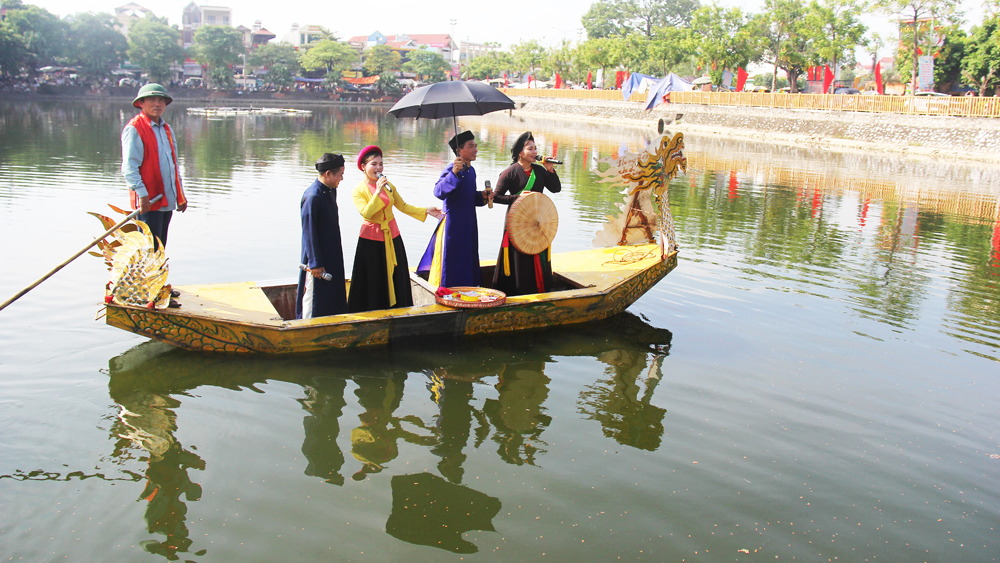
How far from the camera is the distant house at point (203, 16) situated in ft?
278

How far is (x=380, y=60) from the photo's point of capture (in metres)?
70.1

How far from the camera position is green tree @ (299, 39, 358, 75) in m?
68.8

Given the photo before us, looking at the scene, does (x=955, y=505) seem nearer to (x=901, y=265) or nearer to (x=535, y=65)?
(x=901, y=265)

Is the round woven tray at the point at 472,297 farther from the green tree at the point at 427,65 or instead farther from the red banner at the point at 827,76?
the green tree at the point at 427,65

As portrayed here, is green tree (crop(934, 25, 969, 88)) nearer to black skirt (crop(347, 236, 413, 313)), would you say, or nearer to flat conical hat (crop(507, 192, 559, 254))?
flat conical hat (crop(507, 192, 559, 254))

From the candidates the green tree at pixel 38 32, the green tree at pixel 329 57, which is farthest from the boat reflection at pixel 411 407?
the green tree at pixel 329 57

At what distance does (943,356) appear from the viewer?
6.15m

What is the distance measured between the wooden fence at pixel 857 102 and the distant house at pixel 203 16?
63337 millimetres

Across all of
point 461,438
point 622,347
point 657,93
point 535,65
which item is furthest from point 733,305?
point 535,65

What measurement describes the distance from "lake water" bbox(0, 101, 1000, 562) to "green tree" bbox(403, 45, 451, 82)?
227 feet

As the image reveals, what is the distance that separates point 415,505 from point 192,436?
62.6 inches

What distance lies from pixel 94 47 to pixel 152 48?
4.50m

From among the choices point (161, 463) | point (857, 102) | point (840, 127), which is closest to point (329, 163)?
point (161, 463)

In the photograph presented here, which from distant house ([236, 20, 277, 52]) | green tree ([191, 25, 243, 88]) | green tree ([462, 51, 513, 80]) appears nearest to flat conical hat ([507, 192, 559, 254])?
green tree ([191, 25, 243, 88])
